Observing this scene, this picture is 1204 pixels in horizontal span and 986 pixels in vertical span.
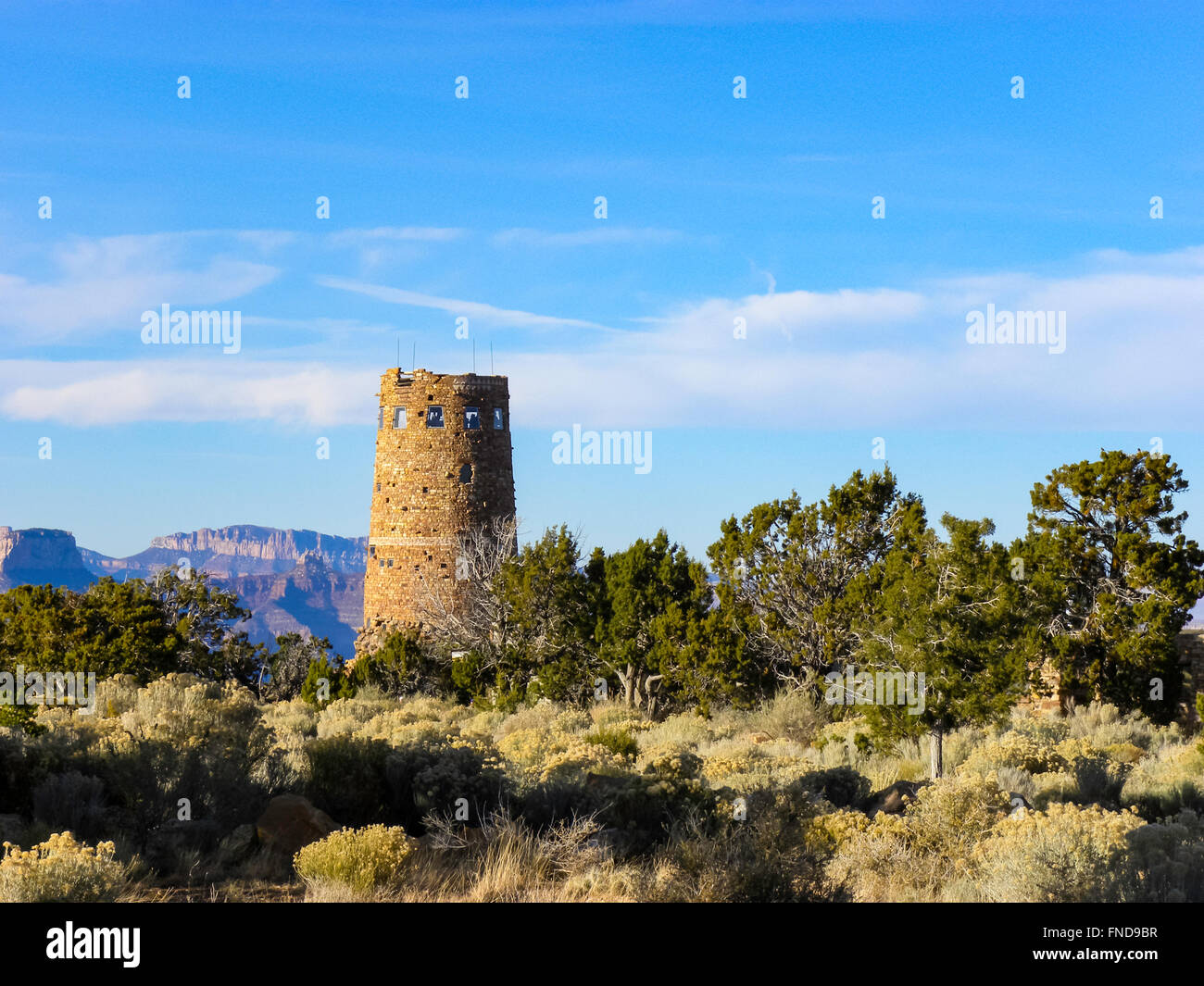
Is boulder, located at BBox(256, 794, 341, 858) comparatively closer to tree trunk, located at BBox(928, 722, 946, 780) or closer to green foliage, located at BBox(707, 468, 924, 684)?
tree trunk, located at BBox(928, 722, 946, 780)

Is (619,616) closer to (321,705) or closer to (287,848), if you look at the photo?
(321,705)

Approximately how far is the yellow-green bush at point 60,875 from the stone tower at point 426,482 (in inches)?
1034

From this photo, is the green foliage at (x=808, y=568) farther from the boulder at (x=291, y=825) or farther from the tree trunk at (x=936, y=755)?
the boulder at (x=291, y=825)

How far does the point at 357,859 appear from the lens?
9523 millimetres

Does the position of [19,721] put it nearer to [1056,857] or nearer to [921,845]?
[921,845]

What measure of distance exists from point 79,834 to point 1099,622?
22.8 m

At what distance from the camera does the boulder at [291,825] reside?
427 inches

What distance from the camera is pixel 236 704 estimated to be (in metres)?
13.9

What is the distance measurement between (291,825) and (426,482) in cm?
2456

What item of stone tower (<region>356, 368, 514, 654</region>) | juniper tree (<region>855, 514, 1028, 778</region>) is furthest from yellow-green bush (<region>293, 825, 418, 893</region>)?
stone tower (<region>356, 368, 514, 654</region>)

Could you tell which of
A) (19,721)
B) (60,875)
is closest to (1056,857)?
(60,875)

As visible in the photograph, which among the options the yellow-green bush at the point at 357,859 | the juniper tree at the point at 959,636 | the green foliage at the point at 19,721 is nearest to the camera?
the yellow-green bush at the point at 357,859

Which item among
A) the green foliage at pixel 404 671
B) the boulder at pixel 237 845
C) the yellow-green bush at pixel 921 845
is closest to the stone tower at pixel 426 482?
the green foliage at pixel 404 671

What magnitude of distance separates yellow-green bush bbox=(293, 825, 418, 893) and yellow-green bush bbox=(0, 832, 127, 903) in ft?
5.23
